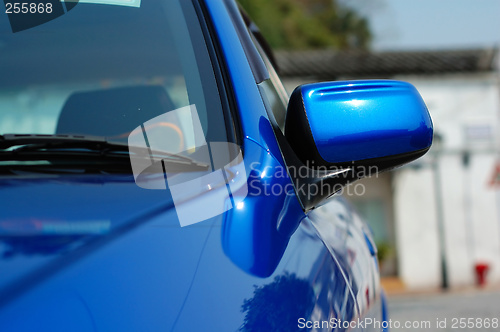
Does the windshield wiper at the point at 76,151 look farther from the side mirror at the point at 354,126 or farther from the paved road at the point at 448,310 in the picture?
the paved road at the point at 448,310

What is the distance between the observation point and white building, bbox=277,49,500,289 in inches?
588

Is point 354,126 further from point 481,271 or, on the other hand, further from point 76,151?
point 481,271

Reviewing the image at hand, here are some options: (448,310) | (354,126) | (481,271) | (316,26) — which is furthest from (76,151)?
(316,26)

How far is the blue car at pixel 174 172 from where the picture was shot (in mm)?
656

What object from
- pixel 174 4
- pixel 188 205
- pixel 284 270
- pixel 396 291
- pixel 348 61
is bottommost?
pixel 396 291

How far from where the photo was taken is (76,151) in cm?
91

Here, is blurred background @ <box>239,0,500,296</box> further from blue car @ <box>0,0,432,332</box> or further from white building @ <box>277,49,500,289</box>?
blue car @ <box>0,0,432,332</box>

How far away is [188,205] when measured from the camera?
798 mm

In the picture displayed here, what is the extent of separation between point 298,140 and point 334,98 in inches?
Result: 3.7

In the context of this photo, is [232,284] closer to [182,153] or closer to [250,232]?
[250,232]

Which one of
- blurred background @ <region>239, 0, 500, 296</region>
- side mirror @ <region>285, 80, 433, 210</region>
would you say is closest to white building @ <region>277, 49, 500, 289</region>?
blurred background @ <region>239, 0, 500, 296</region>

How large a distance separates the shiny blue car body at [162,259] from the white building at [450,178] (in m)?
14.3

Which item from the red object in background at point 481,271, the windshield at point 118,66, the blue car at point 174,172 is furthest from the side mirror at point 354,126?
the red object in background at point 481,271

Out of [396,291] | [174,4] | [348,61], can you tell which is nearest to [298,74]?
[348,61]
